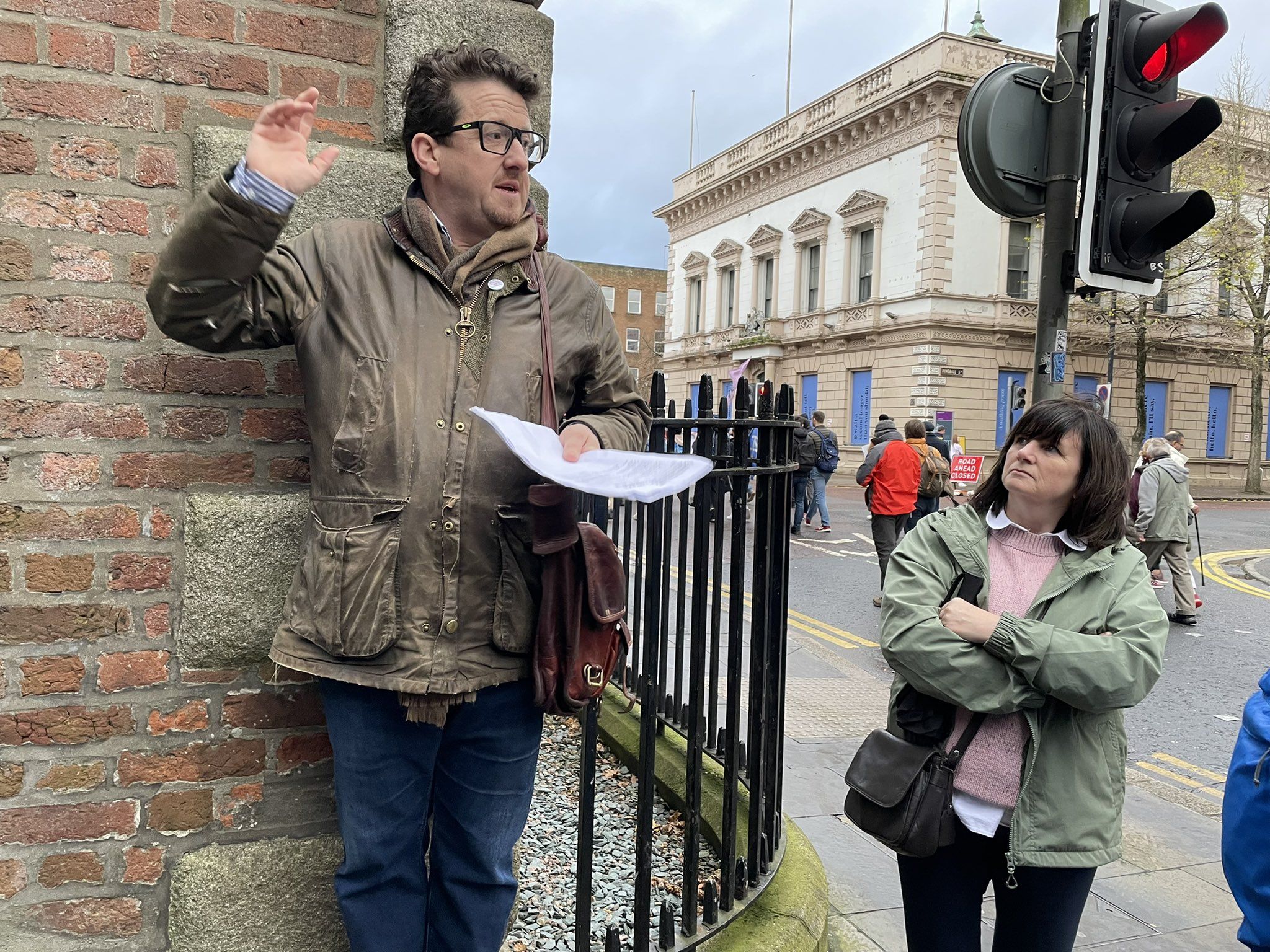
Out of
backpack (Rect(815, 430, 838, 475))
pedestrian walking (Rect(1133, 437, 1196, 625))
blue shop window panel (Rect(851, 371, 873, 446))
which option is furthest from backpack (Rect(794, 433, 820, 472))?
blue shop window panel (Rect(851, 371, 873, 446))

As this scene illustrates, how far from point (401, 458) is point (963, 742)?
1.51 m

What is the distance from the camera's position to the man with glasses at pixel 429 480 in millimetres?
1800

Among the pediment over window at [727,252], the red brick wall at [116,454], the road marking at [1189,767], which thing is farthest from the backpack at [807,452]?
the pediment over window at [727,252]

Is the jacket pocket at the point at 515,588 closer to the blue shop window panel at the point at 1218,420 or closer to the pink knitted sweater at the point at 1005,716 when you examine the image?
the pink knitted sweater at the point at 1005,716

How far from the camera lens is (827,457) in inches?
611

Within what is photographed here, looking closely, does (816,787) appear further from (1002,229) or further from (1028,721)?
(1002,229)

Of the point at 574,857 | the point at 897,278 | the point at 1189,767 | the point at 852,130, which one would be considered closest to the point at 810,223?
the point at 852,130

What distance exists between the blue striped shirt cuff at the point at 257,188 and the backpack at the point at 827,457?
1350cm

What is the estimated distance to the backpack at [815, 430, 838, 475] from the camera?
1512cm

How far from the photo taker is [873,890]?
3473 mm

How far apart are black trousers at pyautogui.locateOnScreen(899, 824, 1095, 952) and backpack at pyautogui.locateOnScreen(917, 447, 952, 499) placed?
26.5ft

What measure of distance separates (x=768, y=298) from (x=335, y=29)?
109 feet

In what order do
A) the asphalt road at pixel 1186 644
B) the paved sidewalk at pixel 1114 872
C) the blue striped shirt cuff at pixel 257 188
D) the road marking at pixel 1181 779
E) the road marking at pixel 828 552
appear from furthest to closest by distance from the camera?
the road marking at pixel 828 552 → the asphalt road at pixel 1186 644 → the road marking at pixel 1181 779 → the paved sidewalk at pixel 1114 872 → the blue striped shirt cuff at pixel 257 188

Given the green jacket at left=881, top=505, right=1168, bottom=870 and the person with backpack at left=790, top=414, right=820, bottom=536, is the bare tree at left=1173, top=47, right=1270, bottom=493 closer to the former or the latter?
the person with backpack at left=790, top=414, right=820, bottom=536
